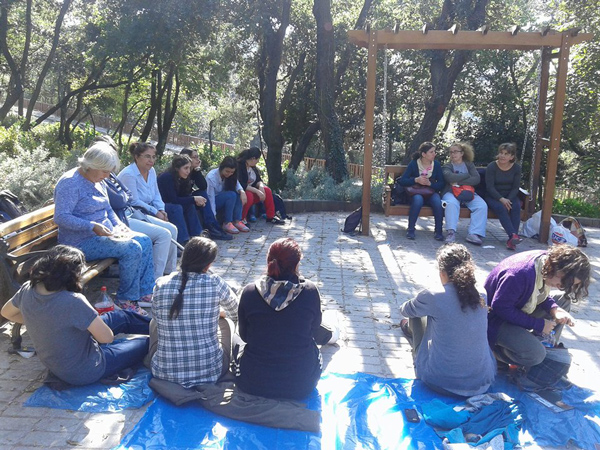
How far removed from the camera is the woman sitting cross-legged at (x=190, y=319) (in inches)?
135

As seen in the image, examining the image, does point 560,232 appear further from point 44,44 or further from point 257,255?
point 44,44

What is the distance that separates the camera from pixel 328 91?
12570mm

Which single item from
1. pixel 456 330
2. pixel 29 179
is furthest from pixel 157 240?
pixel 29 179

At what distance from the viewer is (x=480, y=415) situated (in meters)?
3.36

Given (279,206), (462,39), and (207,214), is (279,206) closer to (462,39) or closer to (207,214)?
(207,214)

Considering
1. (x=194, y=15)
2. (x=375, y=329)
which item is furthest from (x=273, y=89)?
(x=375, y=329)

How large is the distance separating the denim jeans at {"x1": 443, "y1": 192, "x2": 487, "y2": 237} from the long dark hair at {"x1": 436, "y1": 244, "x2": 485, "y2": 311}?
4.57 meters

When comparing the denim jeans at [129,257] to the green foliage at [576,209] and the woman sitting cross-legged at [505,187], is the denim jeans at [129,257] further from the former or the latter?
the green foliage at [576,209]

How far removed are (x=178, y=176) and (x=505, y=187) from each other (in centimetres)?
461

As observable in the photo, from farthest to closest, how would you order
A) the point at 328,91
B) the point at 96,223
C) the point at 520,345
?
the point at 328,91, the point at 96,223, the point at 520,345

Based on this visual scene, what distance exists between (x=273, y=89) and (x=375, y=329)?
35.9 ft

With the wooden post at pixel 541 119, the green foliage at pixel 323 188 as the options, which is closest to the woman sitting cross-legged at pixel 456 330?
the wooden post at pixel 541 119

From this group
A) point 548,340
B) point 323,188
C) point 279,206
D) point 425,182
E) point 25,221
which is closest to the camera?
point 548,340

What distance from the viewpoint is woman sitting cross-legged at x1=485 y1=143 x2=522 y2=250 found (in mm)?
7934
